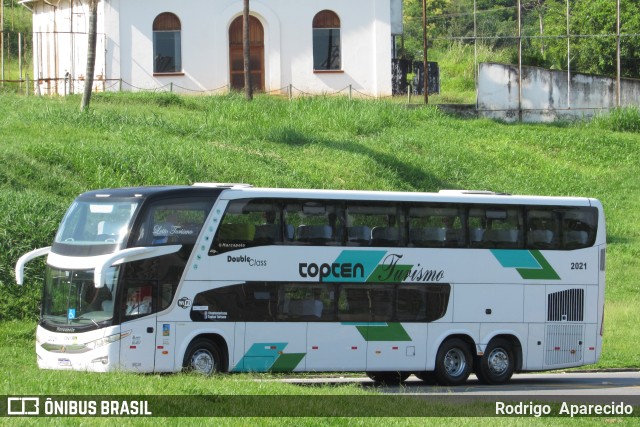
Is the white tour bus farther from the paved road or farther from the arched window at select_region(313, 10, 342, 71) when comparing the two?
the arched window at select_region(313, 10, 342, 71)

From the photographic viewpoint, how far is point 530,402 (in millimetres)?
16250

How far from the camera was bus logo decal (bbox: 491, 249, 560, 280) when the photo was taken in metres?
20.5

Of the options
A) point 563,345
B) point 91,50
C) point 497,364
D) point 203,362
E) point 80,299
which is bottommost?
point 497,364

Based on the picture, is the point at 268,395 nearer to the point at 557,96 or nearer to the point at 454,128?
the point at 454,128

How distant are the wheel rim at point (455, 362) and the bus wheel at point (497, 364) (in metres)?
0.37

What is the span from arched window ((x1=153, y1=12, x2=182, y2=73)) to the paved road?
98.0 feet

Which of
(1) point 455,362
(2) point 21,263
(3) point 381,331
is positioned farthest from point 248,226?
(1) point 455,362

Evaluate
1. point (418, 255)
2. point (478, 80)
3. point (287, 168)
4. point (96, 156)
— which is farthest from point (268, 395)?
point (478, 80)

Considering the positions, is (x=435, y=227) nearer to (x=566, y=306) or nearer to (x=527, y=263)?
(x=527, y=263)

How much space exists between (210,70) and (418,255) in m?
31.4

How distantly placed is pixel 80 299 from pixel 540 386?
881 centimetres

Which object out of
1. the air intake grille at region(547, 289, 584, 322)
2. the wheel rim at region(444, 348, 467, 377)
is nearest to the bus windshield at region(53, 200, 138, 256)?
the wheel rim at region(444, 348, 467, 377)

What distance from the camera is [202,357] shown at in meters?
18.1

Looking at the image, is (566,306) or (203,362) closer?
(203,362)
